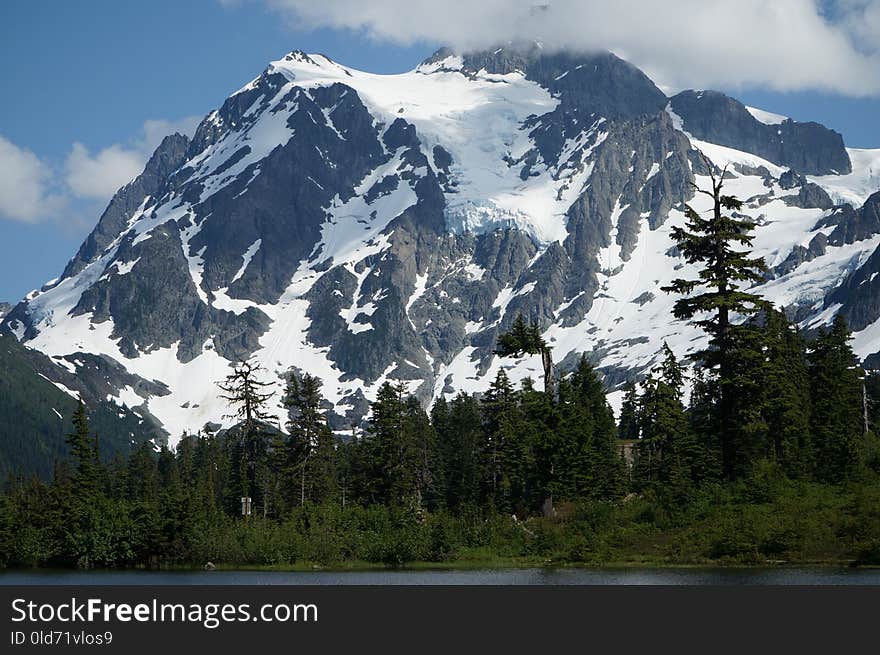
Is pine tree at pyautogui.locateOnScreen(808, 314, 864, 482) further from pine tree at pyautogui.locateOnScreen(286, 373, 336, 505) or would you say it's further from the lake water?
pine tree at pyautogui.locateOnScreen(286, 373, 336, 505)

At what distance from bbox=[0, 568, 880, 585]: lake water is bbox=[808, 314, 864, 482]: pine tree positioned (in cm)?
1283

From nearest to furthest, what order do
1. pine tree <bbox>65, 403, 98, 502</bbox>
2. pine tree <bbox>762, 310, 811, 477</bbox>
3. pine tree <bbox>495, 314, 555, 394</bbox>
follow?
pine tree <bbox>762, 310, 811, 477</bbox> < pine tree <bbox>495, 314, 555, 394</bbox> < pine tree <bbox>65, 403, 98, 502</bbox>

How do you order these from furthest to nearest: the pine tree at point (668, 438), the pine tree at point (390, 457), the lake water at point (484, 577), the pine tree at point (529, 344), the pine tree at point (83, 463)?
the pine tree at point (83, 463) < the pine tree at point (390, 457) < the pine tree at point (668, 438) < the pine tree at point (529, 344) < the lake water at point (484, 577)

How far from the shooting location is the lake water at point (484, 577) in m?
46.1

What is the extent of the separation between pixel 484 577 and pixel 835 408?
125 feet

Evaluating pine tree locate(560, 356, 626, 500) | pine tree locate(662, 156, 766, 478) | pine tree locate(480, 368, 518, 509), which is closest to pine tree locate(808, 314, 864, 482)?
pine tree locate(662, 156, 766, 478)

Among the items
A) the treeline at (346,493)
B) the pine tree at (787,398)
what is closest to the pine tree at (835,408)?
the pine tree at (787,398)

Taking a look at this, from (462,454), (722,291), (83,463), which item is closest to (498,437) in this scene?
(462,454)

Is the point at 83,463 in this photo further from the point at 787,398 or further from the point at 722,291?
the point at 722,291

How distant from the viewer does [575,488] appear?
7644 cm

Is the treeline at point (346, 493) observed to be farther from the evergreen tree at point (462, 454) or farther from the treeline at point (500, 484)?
the evergreen tree at point (462, 454)

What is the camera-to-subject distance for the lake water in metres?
46.1

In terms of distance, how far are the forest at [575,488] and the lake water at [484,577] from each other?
377 cm
